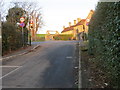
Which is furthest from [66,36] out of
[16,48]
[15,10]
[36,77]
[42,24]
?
[36,77]

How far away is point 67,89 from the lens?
222 inches

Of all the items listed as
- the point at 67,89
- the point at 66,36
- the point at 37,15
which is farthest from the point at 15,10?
the point at 66,36

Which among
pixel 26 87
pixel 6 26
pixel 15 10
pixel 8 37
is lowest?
pixel 26 87

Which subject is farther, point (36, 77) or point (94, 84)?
point (36, 77)

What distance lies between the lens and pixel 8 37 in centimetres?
1520

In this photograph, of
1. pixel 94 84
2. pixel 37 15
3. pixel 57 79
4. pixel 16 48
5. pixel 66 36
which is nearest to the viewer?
pixel 94 84

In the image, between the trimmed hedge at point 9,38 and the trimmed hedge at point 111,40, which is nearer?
the trimmed hedge at point 111,40

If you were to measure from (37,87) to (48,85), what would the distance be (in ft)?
1.37

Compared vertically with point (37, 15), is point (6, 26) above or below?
below

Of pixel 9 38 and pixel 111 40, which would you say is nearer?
pixel 111 40

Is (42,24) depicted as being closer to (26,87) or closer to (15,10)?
(15,10)

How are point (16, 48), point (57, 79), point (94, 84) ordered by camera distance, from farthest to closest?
point (16, 48) < point (57, 79) < point (94, 84)

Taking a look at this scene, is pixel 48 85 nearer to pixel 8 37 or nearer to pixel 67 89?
pixel 67 89

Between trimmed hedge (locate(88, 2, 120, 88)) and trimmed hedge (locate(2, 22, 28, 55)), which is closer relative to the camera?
trimmed hedge (locate(88, 2, 120, 88))
